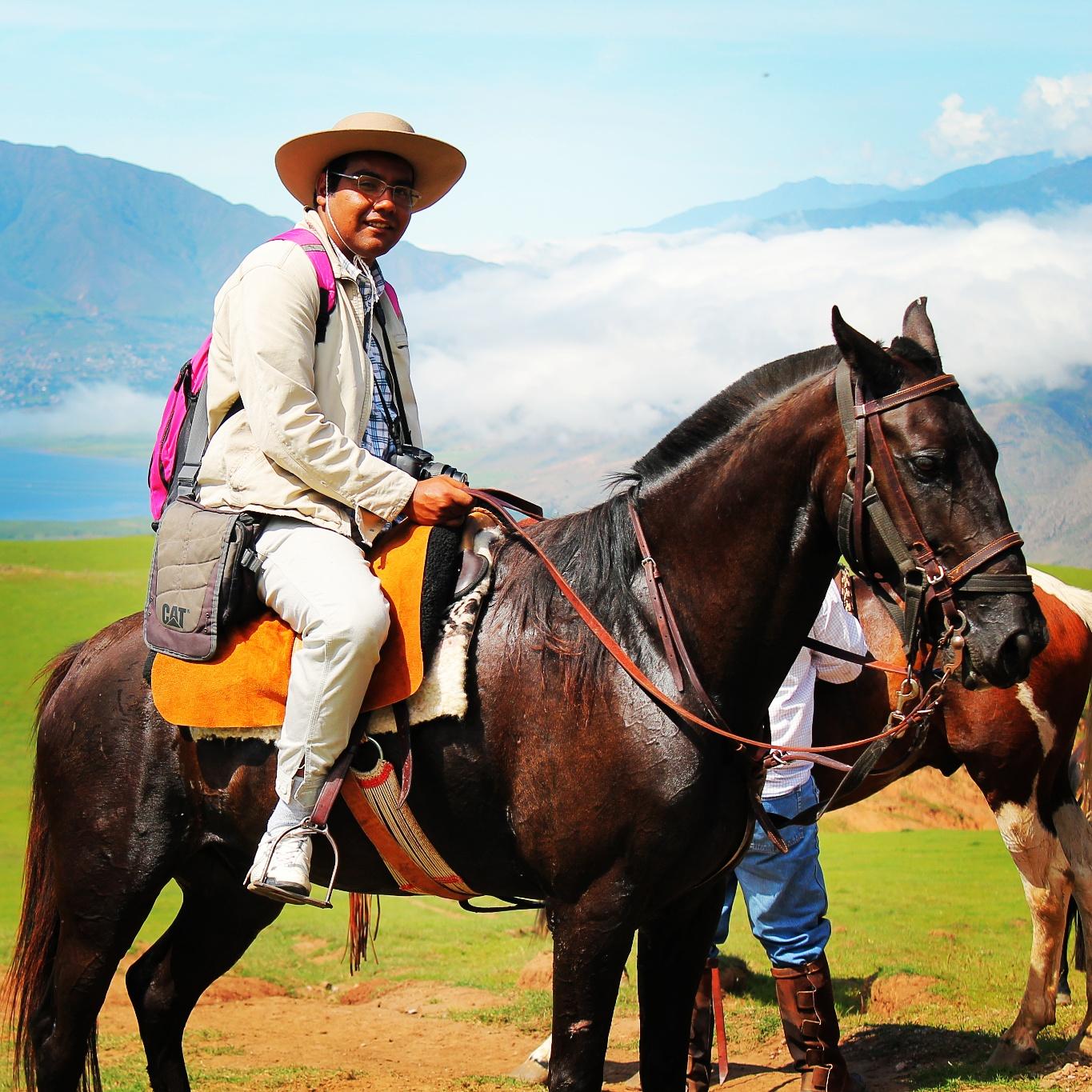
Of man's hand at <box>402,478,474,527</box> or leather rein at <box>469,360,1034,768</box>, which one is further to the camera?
man's hand at <box>402,478,474,527</box>

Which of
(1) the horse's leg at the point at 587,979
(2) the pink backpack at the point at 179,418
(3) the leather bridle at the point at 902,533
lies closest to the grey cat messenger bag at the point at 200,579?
(2) the pink backpack at the point at 179,418

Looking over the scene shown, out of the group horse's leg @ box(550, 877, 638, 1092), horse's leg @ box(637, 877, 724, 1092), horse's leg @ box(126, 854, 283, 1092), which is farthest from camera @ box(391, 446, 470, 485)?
horse's leg @ box(126, 854, 283, 1092)

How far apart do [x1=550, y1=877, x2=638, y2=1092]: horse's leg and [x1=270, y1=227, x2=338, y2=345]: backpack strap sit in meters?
1.89

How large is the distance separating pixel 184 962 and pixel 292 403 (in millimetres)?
2336

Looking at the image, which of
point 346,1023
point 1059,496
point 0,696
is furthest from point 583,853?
point 1059,496

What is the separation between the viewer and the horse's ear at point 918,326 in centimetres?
333

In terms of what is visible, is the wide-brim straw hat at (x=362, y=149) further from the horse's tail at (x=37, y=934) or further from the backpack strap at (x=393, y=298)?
the horse's tail at (x=37, y=934)

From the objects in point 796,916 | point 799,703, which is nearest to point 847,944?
point 796,916

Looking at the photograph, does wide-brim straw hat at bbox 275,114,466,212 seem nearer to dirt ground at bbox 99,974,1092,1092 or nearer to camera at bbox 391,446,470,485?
camera at bbox 391,446,470,485

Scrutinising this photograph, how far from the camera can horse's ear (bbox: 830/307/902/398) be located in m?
3.09

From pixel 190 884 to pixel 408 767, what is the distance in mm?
1459

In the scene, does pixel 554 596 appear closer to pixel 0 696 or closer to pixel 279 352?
pixel 279 352

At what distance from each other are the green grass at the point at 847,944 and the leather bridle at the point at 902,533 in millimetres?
3672

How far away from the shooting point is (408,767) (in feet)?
11.4
